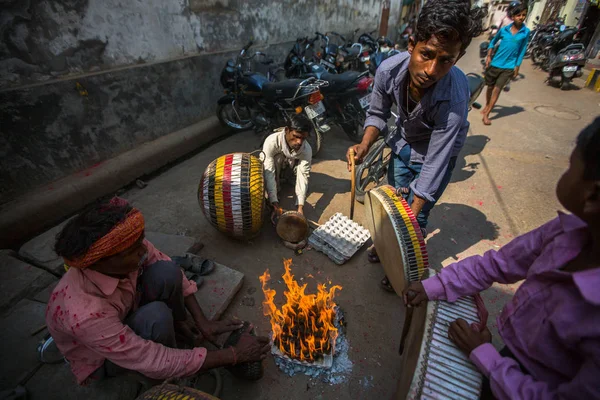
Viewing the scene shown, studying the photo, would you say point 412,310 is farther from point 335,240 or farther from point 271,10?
point 271,10

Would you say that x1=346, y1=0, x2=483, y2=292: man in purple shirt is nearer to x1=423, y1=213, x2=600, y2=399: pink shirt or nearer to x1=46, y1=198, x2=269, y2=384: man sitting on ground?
x1=423, y1=213, x2=600, y2=399: pink shirt

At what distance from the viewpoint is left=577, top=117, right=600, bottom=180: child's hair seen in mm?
847

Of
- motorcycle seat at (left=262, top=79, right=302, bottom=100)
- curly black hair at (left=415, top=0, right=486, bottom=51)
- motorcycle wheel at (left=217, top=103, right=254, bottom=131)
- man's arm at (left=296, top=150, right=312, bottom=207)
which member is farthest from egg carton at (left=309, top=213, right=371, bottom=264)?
motorcycle wheel at (left=217, top=103, right=254, bottom=131)

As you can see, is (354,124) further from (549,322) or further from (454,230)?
(549,322)

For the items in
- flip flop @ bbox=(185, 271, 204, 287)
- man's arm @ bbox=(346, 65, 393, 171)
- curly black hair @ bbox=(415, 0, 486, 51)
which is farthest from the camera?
flip flop @ bbox=(185, 271, 204, 287)

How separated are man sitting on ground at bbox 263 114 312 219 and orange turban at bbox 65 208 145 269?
A: 2.00 metres

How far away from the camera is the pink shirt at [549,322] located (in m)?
0.85

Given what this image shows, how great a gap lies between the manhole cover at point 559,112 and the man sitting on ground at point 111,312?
892 cm

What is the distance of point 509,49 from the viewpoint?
5352 millimetres

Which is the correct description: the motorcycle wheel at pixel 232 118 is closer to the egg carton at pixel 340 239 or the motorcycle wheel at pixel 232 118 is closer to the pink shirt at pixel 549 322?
the egg carton at pixel 340 239

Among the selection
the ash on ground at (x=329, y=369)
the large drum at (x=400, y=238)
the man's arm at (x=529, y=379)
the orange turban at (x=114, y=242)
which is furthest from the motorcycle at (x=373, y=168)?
the orange turban at (x=114, y=242)

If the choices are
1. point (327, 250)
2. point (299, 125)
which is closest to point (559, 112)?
point (299, 125)

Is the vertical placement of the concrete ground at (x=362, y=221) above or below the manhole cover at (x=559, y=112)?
below

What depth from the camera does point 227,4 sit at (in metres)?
5.58
